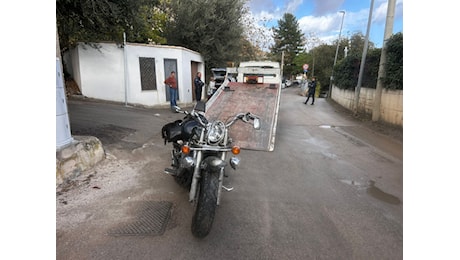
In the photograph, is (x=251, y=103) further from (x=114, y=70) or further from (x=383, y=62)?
(x=114, y=70)

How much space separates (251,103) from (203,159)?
504 cm

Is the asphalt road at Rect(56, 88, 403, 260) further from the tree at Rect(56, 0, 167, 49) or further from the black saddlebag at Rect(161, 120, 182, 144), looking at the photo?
the tree at Rect(56, 0, 167, 49)

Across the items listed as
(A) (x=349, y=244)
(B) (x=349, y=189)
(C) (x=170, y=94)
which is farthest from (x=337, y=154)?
(C) (x=170, y=94)

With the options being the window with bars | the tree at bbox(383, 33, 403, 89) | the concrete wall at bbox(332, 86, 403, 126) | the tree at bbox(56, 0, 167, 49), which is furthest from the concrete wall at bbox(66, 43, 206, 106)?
the concrete wall at bbox(332, 86, 403, 126)

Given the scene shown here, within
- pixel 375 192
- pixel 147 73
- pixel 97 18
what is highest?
pixel 97 18

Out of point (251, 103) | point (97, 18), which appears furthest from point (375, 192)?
point (97, 18)

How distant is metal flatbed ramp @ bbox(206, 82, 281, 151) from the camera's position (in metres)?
5.68

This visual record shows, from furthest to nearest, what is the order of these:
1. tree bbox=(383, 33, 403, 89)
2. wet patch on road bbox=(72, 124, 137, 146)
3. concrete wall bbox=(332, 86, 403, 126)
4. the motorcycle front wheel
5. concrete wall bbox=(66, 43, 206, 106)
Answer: concrete wall bbox=(66, 43, 206, 106), tree bbox=(383, 33, 403, 89), concrete wall bbox=(332, 86, 403, 126), wet patch on road bbox=(72, 124, 137, 146), the motorcycle front wheel

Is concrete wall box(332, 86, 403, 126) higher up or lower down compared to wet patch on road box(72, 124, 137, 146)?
higher up

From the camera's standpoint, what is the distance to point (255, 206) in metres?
3.32

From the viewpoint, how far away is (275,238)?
2662mm
